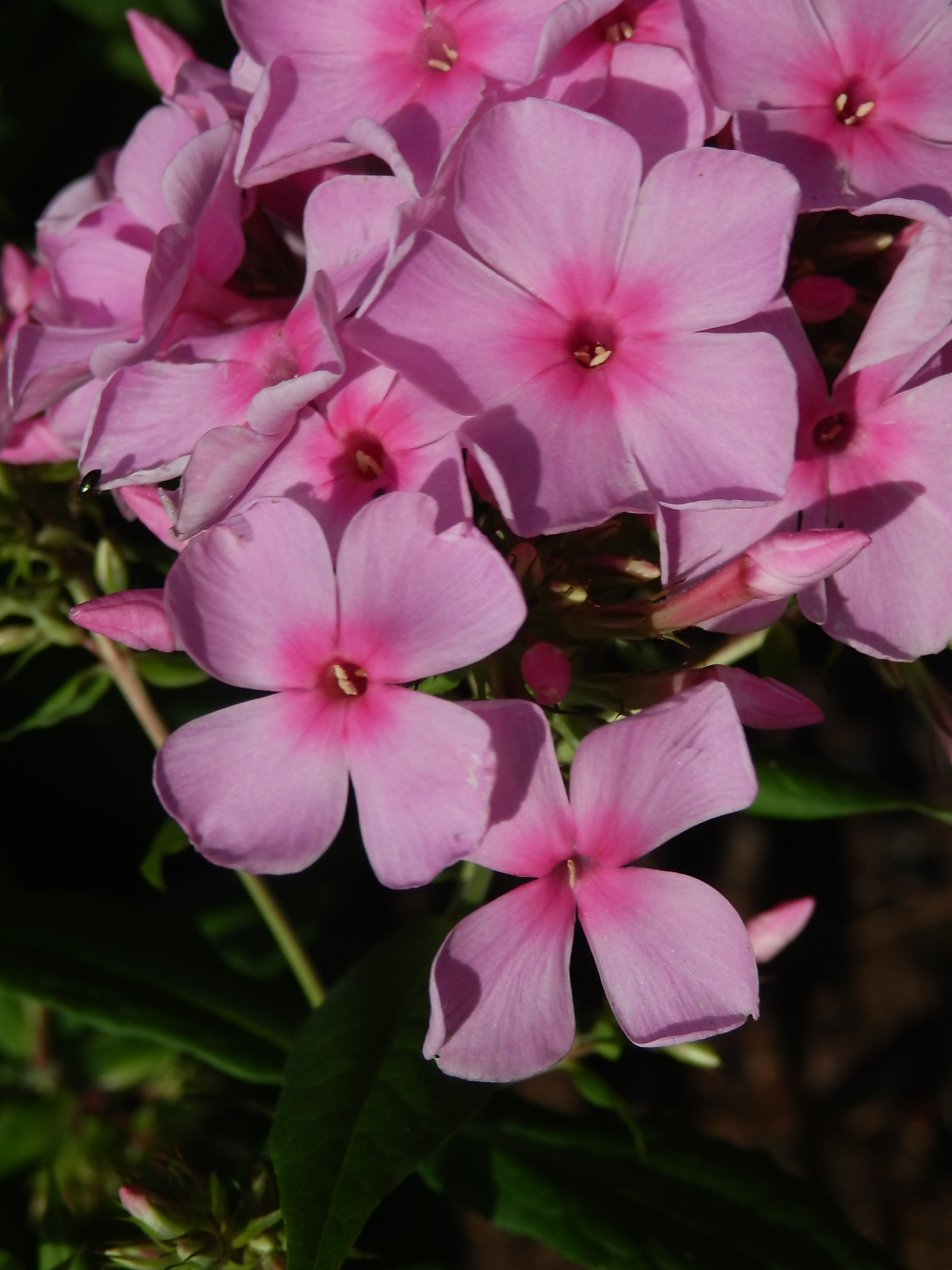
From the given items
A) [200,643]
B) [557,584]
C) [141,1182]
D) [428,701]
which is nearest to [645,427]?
[557,584]

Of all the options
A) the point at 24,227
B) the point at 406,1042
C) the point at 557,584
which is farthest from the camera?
the point at 24,227

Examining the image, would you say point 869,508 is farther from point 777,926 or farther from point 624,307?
point 777,926

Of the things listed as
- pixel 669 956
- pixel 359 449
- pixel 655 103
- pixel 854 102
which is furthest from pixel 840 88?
pixel 669 956

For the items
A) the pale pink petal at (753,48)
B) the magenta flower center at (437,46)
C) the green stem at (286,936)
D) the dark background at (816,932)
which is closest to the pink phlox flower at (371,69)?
the magenta flower center at (437,46)

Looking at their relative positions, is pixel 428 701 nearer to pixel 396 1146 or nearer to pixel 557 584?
pixel 557 584

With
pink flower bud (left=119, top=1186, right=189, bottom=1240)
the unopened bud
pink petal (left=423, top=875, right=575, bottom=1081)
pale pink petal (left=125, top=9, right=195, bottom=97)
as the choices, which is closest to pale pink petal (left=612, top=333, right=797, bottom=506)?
pink petal (left=423, top=875, right=575, bottom=1081)

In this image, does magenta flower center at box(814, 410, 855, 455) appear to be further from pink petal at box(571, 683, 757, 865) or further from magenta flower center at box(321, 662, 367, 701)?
magenta flower center at box(321, 662, 367, 701)
